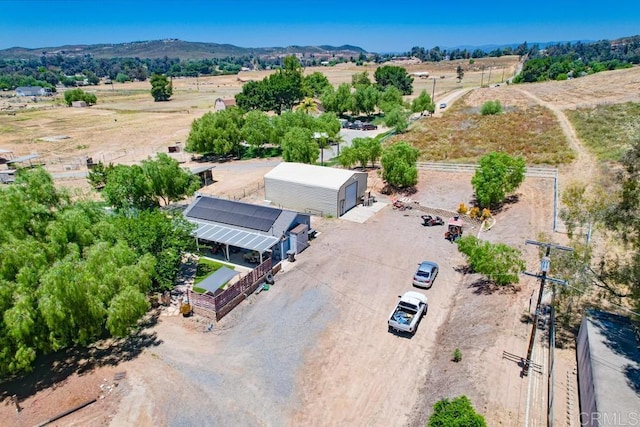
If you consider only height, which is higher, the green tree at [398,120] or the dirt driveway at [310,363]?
the green tree at [398,120]

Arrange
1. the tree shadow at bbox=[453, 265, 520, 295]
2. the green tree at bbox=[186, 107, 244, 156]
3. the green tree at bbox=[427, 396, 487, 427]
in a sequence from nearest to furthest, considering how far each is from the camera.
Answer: the green tree at bbox=[427, 396, 487, 427] → the tree shadow at bbox=[453, 265, 520, 295] → the green tree at bbox=[186, 107, 244, 156]

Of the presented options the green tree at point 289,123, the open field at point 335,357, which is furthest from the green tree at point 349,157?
the open field at point 335,357

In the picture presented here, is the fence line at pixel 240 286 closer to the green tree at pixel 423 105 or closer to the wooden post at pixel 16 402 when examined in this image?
the wooden post at pixel 16 402

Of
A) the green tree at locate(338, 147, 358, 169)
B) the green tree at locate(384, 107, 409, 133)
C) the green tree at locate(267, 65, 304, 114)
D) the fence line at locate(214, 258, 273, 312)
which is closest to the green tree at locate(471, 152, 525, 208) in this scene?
the green tree at locate(338, 147, 358, 169)

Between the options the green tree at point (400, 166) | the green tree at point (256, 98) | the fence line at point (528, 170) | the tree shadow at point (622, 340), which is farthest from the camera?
the green tree at point (256, 98)

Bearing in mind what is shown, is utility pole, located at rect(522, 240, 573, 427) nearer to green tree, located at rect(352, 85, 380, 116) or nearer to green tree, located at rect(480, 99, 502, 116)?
green tree, located at rect(480, 99, 502, 116)

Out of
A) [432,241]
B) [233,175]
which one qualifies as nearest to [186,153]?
[233,175]
